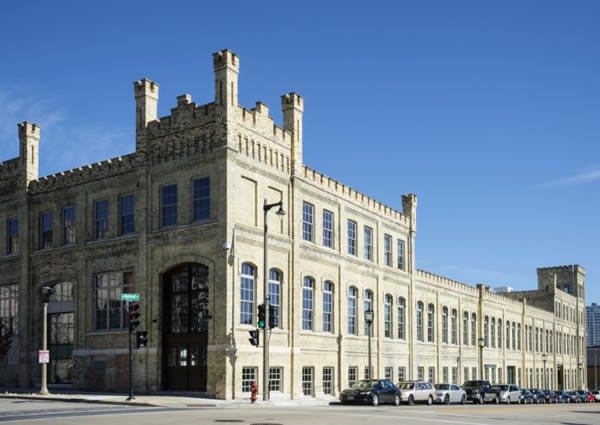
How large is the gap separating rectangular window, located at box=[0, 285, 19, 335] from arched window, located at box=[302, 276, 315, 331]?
1698 cm

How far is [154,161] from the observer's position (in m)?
40.1

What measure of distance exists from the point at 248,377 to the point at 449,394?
45.4ft

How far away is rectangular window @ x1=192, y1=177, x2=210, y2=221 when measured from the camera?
3788 centimetres

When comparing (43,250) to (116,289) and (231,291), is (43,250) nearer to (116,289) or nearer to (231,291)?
(116,289)

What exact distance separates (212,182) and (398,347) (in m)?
22.6

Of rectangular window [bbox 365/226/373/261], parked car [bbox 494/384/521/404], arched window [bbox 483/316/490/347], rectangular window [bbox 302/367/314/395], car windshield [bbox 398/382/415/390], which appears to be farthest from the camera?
arched window [bbox 483/316/490/347]

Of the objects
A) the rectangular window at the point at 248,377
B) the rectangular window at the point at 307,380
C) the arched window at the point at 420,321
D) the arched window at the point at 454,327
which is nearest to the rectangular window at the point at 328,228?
the rectangular window at the point at 307,380

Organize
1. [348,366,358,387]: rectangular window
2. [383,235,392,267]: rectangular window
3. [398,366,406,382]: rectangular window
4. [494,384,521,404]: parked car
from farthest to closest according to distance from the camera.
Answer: [398,366,406,382]: rectangular window, [383,235,392,267]: rectangular window, [494,384,521,404]: parked car, [348,366,358,387]: rectangular window

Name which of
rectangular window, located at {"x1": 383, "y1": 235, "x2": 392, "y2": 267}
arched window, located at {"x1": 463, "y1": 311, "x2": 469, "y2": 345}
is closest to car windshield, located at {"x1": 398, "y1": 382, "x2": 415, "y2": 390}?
rectangular window, located at {"x1": 383, "y1": 235, "x2": 392, "y2": 267}

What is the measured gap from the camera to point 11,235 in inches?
1850

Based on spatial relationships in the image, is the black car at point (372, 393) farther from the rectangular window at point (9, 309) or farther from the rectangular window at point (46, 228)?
the rectangular window at point (9, 309)

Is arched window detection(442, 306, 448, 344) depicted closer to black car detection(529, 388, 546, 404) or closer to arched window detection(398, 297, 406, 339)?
black car detection(529, 388, 546, 404)

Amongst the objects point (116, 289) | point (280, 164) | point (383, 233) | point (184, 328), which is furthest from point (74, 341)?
point (383, 233)

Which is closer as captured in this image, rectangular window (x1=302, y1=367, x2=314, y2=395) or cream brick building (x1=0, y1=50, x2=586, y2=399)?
cream brick building (x1=0, y1=50, x2=586, y2=399)
